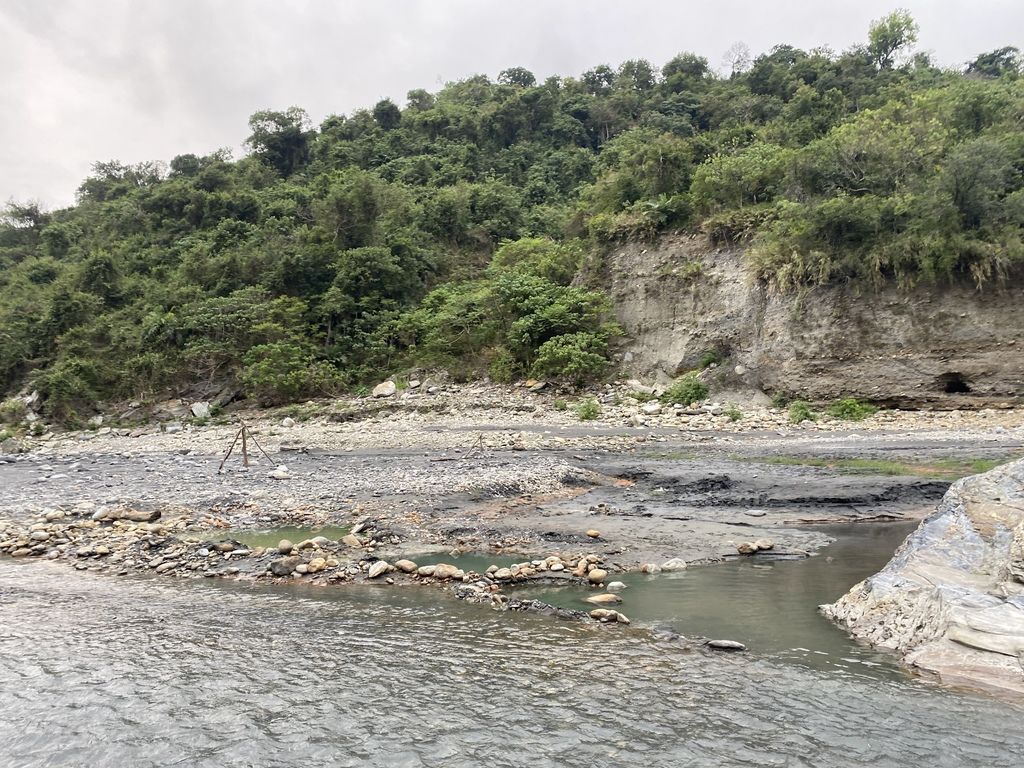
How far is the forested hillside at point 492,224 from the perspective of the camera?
2423cm

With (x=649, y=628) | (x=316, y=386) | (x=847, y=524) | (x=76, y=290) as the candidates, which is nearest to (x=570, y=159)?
(x=316, y=386)

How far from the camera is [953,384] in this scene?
2225cm

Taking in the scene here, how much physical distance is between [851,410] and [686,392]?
21.3ft

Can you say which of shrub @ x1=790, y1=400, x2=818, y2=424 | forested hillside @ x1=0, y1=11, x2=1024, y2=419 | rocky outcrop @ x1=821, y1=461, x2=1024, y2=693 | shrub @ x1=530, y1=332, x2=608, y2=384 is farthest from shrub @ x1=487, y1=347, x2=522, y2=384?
rocky outcrop @ x1=821, y1=461, x2=1024, y2=693

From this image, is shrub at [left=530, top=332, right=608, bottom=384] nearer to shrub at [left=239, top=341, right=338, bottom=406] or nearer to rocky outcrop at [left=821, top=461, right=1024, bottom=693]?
shrub at [left=239, top=341, right=338, bottom=406]

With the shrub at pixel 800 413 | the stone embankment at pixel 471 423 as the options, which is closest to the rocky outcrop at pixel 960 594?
the stone embankment at pixel 471 423

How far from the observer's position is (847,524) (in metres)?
9.98

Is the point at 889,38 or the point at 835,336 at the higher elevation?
the point at 889,38

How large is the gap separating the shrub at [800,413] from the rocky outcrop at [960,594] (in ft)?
52.6

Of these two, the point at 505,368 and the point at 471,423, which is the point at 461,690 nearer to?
the point at 471,423

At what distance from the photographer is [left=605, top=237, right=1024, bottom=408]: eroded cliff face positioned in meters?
21.8

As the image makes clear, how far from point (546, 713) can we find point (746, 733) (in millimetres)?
1421

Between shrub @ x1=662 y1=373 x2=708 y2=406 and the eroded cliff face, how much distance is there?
1.28 metres

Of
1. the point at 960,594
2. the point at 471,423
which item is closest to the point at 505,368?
the point at 471,423
